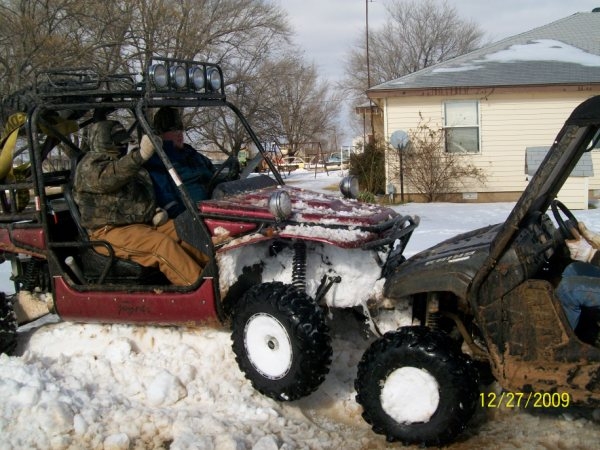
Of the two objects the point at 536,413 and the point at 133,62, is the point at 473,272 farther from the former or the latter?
the point at 133,62

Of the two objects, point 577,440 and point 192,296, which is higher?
point 192,296

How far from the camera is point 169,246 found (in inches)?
190

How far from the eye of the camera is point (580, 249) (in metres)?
4.33

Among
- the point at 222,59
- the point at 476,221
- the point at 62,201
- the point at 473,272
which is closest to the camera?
the point at 473,272

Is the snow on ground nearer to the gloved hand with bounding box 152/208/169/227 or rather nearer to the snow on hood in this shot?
the gloved hand with bounding box 152/208/169/227

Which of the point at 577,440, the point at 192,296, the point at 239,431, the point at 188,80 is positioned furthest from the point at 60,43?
the point at 577,440

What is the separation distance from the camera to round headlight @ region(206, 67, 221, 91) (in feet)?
17.3

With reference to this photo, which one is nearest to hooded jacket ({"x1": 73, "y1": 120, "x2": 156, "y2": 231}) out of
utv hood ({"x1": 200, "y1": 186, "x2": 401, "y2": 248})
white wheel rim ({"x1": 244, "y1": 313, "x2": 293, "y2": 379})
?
utv hood ({"x1": 200, "y1": 186, "x2": 401, "y2": 248})

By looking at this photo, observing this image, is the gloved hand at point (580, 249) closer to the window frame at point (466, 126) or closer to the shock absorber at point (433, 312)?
the shock absorber at point (433, 312)

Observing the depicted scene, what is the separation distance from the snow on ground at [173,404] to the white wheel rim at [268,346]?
27 cm

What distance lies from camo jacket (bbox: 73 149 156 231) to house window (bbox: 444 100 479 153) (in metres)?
11.6

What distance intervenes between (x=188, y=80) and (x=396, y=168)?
1139 centimetres

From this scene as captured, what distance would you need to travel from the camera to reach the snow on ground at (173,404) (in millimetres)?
3877
